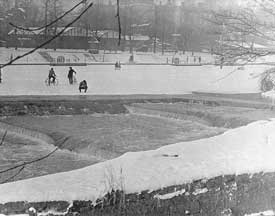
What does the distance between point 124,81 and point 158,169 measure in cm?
2255

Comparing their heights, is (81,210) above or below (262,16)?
below

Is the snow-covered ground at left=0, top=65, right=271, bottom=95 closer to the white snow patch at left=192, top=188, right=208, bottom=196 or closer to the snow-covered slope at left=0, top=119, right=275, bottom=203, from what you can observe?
the snow-covered slope at left=0, top=119, right=275, bottom=203

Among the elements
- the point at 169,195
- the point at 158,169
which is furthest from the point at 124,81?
the point at 169,195

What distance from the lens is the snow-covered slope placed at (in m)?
5.72

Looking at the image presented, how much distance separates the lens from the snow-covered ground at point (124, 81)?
23509 millimetres

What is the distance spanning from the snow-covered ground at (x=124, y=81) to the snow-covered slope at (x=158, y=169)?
1245 centimetres

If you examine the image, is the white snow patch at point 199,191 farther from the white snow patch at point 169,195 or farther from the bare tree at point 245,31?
the bare tree at point 245,31

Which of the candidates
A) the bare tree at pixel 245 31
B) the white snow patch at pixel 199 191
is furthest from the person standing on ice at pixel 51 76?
the white snow patch at pixel 199 191

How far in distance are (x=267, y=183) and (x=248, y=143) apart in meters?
0.96

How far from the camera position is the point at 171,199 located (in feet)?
19.9

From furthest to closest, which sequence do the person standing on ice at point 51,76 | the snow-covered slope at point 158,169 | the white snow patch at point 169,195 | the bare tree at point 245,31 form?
1. the person standing on ice at point 51,76
2. the bare tree at point 245,31
3. the white snow patch at point 169,195
4. the snow-covered slope at point 158,169

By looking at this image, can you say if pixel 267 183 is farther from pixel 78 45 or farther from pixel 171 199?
pixel 78 45

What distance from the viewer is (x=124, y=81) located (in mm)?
29016

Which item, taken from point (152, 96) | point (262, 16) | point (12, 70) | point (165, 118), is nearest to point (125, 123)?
point (165, 118)
